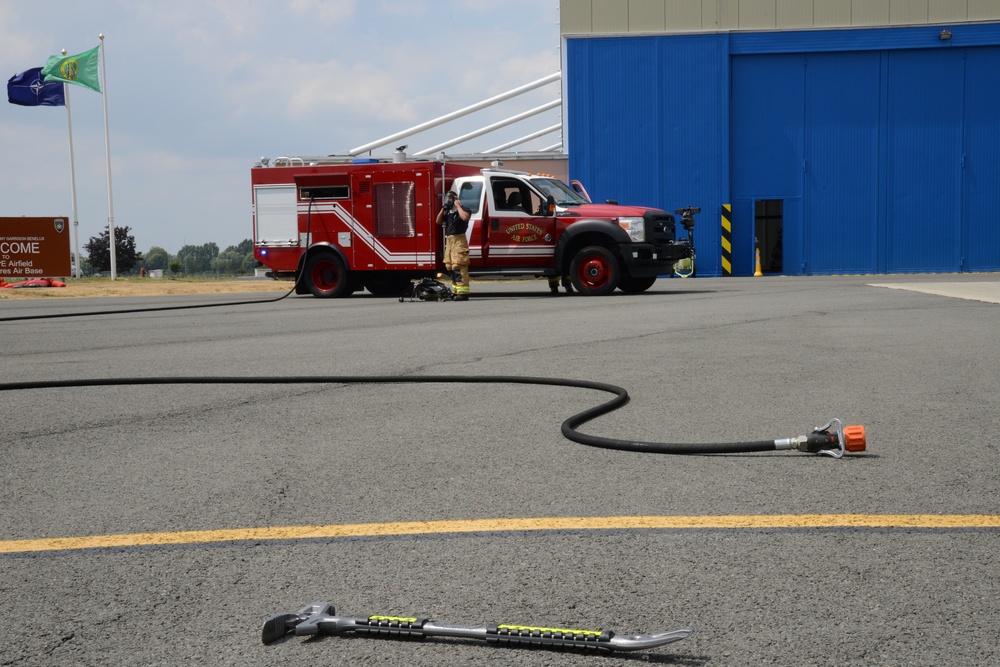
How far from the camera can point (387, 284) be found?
2252 cm

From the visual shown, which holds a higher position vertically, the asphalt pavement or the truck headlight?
the truck headlight

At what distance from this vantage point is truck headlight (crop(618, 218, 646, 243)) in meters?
18.6

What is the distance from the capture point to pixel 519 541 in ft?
11.8

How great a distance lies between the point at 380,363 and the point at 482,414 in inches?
107

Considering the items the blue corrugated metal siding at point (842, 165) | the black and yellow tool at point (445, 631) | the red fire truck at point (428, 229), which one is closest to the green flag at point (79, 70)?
the red fire truck at point (428, 229)

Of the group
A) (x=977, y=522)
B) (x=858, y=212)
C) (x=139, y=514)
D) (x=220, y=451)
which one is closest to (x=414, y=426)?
(x=220, y=451)

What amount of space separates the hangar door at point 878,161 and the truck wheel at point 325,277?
50.5 ft

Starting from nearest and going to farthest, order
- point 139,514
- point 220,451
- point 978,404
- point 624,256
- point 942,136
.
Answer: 1. point 139,514
2. point 220,451
3. point 978,404
4. point 624,256
5. point 942,136

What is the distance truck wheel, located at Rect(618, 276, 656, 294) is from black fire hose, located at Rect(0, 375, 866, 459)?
12443 mm

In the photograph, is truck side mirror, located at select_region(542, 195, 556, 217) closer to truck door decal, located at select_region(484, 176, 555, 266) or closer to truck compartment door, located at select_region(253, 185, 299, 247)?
truck door decal, located at select_region(484, 176, 555, 266)

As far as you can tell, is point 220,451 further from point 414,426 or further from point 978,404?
point 978,404

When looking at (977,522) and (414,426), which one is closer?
(977,522)

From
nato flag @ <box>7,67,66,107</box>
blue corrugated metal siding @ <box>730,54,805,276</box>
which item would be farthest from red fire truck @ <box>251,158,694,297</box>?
nato flag @ <box>7,67,66,107</box>

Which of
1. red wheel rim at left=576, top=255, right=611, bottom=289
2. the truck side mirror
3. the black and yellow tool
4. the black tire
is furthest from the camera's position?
the black tire
